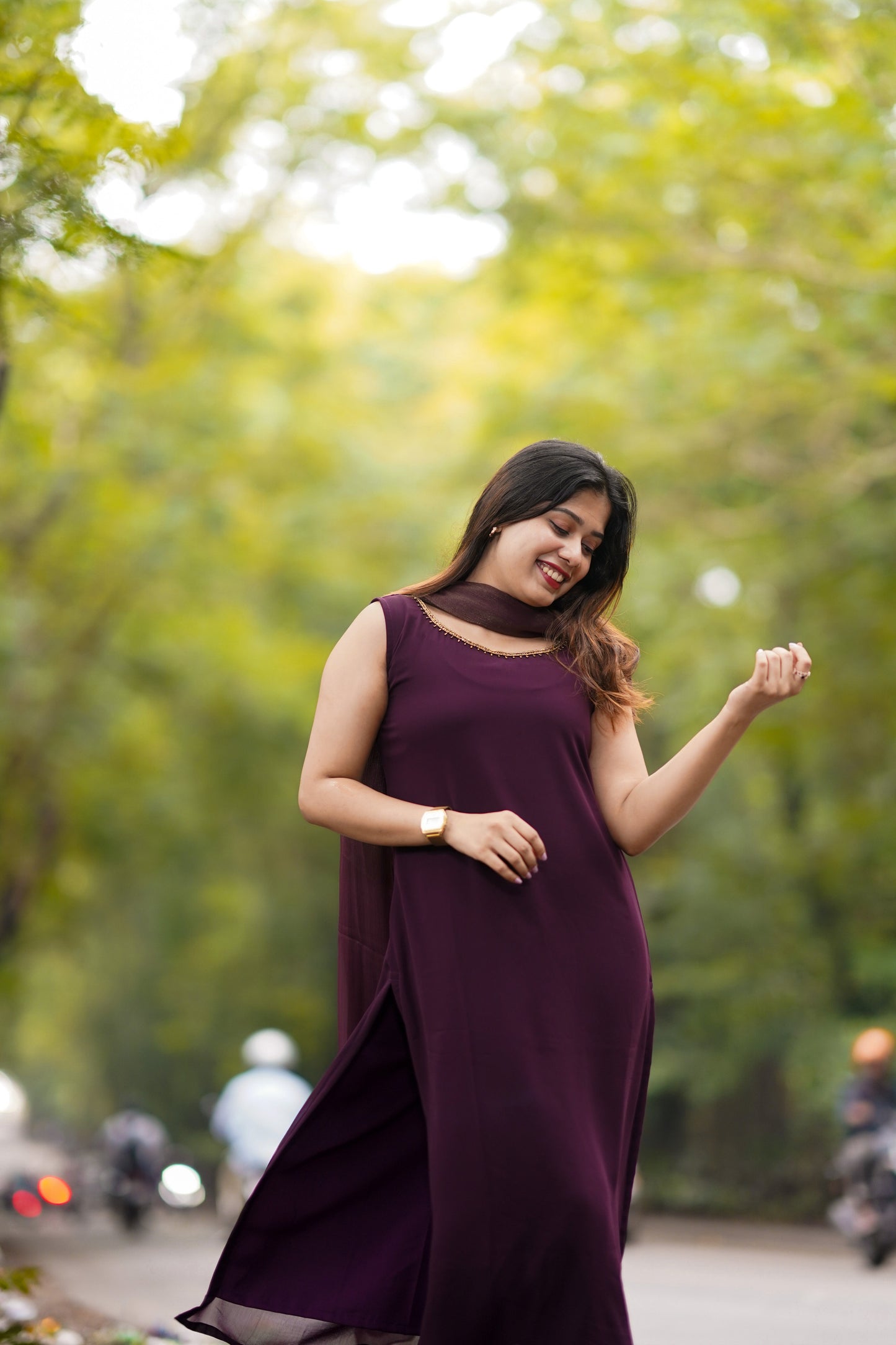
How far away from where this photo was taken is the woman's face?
3.26 meters

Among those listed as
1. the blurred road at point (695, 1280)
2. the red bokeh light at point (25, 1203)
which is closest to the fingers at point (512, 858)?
the blurred road at point (695, 1280)

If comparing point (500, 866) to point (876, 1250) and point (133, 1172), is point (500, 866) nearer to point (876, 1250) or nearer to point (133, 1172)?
point (876, 1250)

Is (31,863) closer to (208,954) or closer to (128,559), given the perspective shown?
(128,559)

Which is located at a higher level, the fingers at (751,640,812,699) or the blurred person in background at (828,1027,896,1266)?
the fingers at (751,640,812,699)

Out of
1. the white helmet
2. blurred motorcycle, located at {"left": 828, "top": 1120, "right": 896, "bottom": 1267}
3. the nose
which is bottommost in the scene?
blurred motorcycle, located at {"left": 828, "top": 1120, "right": 896, "bottom": 1267}

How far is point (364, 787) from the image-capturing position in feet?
10.3

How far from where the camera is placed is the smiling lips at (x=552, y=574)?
3275 mm

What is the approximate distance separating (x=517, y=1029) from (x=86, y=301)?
14.6 m

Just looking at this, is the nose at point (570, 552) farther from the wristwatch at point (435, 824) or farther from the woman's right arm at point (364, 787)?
the wristwatch at point (435, 824)

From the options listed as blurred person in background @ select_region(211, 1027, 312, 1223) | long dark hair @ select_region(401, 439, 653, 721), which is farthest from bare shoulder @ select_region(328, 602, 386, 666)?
blurred person in background @ select_region(211, 1027, 312, 1223)

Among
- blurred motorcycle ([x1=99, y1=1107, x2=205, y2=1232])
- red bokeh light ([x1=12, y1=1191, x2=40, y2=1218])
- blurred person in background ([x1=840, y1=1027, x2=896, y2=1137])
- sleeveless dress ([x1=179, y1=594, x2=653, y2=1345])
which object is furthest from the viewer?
blurred motorcycle ([x1=99, y1=1107, x2=205, y2=1232])

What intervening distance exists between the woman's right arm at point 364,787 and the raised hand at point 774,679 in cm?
45

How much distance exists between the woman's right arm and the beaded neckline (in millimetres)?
101

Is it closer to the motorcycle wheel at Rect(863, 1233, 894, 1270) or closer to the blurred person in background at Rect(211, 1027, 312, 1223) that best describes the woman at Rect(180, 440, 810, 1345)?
the blurred person in background at Rect(211, 1027, 312, 1223)
